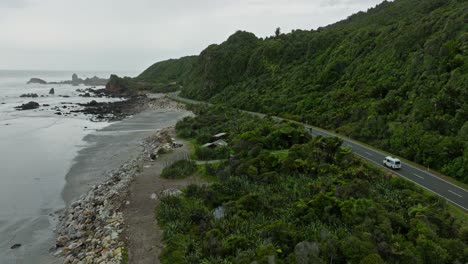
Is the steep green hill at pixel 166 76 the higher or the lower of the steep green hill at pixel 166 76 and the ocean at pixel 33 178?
the higher

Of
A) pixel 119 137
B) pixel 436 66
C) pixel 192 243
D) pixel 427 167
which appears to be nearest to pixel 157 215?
pixel 192 243

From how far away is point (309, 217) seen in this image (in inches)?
714

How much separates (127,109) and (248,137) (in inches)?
2113

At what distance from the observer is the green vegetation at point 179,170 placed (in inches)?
1082

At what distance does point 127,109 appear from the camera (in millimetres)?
80500

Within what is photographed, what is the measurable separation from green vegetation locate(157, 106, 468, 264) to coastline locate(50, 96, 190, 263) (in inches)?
139

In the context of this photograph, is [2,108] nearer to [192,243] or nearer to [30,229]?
[30,229]

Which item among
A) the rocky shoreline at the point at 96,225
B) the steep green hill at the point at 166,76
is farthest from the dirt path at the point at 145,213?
the steep green hill at the point at 166,76

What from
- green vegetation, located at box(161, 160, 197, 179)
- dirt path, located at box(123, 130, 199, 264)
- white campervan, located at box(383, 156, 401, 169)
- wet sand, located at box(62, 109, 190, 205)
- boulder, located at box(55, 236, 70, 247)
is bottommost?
boulder, located at box(55, 236, 70, 247)

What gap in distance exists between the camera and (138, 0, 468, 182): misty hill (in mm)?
30031

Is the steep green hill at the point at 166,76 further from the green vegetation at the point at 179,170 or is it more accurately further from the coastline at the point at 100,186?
the green vegetation at the point at 179,170

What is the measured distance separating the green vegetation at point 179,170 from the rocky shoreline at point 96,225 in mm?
2882

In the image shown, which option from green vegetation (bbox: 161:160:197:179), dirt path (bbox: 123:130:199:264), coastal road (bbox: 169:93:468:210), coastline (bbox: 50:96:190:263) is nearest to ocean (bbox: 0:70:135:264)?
coastline (bbox: 50:96:190:263)

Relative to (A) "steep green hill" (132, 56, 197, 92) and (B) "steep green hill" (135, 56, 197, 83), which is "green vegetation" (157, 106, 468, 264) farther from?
(B) "steep green hill" (135, 56, 197, 83)
